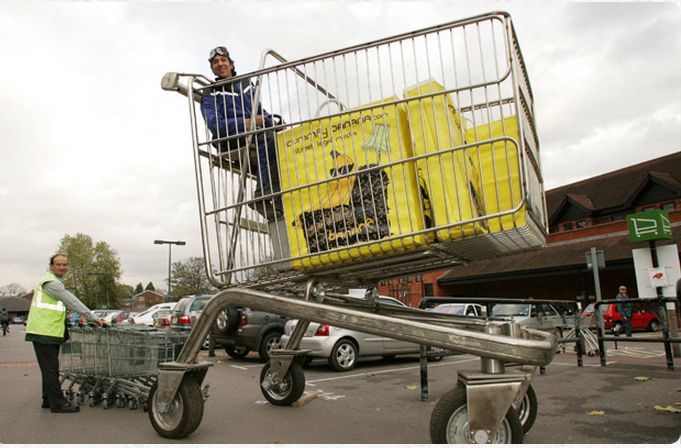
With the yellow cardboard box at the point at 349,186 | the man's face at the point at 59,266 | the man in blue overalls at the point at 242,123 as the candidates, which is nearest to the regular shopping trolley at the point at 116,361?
the man's face at the point at 59,266

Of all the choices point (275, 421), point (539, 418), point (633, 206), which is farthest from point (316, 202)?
point (633, 206)

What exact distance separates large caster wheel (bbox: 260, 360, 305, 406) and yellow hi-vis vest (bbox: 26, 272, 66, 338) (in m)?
2.37

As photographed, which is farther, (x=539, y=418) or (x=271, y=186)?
(x=539, y=418)

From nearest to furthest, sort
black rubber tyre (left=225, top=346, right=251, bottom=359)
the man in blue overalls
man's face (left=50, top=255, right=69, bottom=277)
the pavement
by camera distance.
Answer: the man in blue overalls < the pavement < man's face (left=50, top=255, right=69, bottom=277) < black rubber tyre (left=225, top=346, right=251, bottom=359)

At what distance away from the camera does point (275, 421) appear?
15.1 ft

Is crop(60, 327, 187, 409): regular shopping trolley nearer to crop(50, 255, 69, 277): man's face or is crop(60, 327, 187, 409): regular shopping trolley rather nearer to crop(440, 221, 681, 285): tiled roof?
crop(50, 255, 69, 277): man's face

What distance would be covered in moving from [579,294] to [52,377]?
91.4 feet

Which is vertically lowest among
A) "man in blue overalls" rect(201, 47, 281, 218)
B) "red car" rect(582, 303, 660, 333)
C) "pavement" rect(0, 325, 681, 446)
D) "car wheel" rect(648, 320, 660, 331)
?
"car wheel" rect(648, 320, 660, 331)

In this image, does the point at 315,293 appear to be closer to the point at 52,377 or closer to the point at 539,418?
the point at 539,418

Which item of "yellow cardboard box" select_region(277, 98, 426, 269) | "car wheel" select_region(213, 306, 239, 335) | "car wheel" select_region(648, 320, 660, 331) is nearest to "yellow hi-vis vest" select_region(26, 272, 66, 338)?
"yellow cardboard box" select_region(277, 98, 426, 269)

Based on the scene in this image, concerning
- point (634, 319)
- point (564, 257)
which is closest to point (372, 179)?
point (634, 319)

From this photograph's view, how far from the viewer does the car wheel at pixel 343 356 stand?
8.92 meters

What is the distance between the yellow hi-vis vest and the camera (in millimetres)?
5570

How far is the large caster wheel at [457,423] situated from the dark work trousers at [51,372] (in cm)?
431
